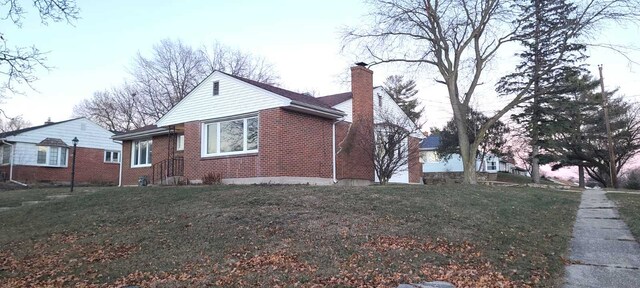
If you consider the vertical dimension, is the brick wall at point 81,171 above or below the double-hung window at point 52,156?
below

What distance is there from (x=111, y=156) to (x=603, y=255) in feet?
106

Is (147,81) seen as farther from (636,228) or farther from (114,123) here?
(636,228)

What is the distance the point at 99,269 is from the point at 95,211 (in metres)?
5.06

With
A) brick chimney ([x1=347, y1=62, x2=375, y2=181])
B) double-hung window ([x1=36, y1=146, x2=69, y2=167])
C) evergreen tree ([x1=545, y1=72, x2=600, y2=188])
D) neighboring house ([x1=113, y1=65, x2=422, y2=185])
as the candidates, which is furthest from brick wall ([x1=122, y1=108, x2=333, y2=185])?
evergreen tree ([x1=545, y1=72, x2=600, y2=188])

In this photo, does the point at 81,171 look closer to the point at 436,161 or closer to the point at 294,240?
the point at 294,240

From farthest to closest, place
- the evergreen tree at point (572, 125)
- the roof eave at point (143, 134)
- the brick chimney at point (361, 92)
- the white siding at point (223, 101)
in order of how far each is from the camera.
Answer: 1. the evergreen tree at point (572, 125)
2. the roof eave at point (143, 134)
3. the brick chimney at point (361, 92)
4. the white siding at point (223, 101)

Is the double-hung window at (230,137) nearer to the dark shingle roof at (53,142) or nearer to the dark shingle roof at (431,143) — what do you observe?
the dark shingle roof at (53,142)

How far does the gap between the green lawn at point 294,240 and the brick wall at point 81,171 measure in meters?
18.8

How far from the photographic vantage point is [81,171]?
30.0 metres

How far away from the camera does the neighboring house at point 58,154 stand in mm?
27484

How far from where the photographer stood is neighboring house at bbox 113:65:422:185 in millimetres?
14828

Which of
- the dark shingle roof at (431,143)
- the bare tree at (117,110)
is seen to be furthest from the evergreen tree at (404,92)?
the bare tree at (117,110)

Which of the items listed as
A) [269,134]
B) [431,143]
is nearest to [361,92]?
[269,134]

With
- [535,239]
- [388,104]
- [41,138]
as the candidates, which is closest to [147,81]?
[41,138]
